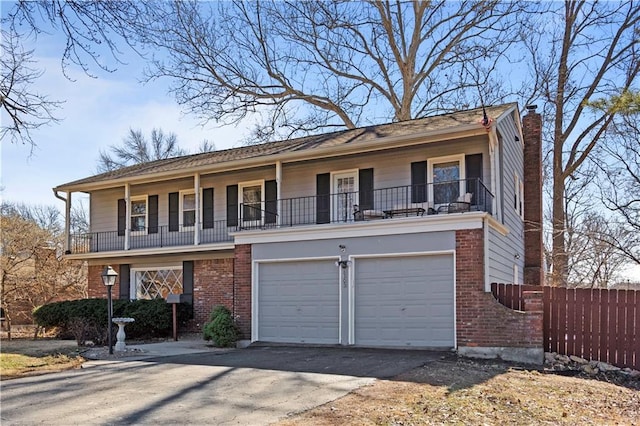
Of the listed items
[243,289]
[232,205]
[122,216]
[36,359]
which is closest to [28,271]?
[122,216]

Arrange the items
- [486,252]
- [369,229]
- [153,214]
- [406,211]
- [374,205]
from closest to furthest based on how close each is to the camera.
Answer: [486,252] → [369,229] → [406,211] → [374,205] → [153,214]

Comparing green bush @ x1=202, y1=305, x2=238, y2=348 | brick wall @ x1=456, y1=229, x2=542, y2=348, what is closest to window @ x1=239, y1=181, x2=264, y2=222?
green bush @ x1=202, y1=305, x2=238, y2=348

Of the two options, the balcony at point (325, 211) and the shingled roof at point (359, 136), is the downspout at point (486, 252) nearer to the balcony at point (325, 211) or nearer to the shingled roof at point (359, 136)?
the balcony at point (325, 211)

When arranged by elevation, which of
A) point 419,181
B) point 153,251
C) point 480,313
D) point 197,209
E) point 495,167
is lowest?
point 480,313

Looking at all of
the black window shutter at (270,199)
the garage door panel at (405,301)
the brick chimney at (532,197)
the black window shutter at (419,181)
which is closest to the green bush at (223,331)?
the garage door panel at (405,301)

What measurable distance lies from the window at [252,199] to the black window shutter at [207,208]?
1.25 meters

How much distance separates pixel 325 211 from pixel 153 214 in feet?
22.8

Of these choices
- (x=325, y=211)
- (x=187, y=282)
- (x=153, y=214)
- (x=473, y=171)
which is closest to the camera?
(x=473, y=171)

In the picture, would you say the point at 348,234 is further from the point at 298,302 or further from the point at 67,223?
the point at 67,223

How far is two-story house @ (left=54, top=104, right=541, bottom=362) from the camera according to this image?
1277cm

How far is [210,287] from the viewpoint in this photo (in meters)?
18.2

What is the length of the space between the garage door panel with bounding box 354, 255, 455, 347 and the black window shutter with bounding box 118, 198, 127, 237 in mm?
10571

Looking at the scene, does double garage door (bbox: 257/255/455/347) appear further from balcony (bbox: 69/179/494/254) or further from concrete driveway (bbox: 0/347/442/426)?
balcony (bbox: 69/179/494/254)

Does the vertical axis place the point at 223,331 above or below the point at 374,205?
below
